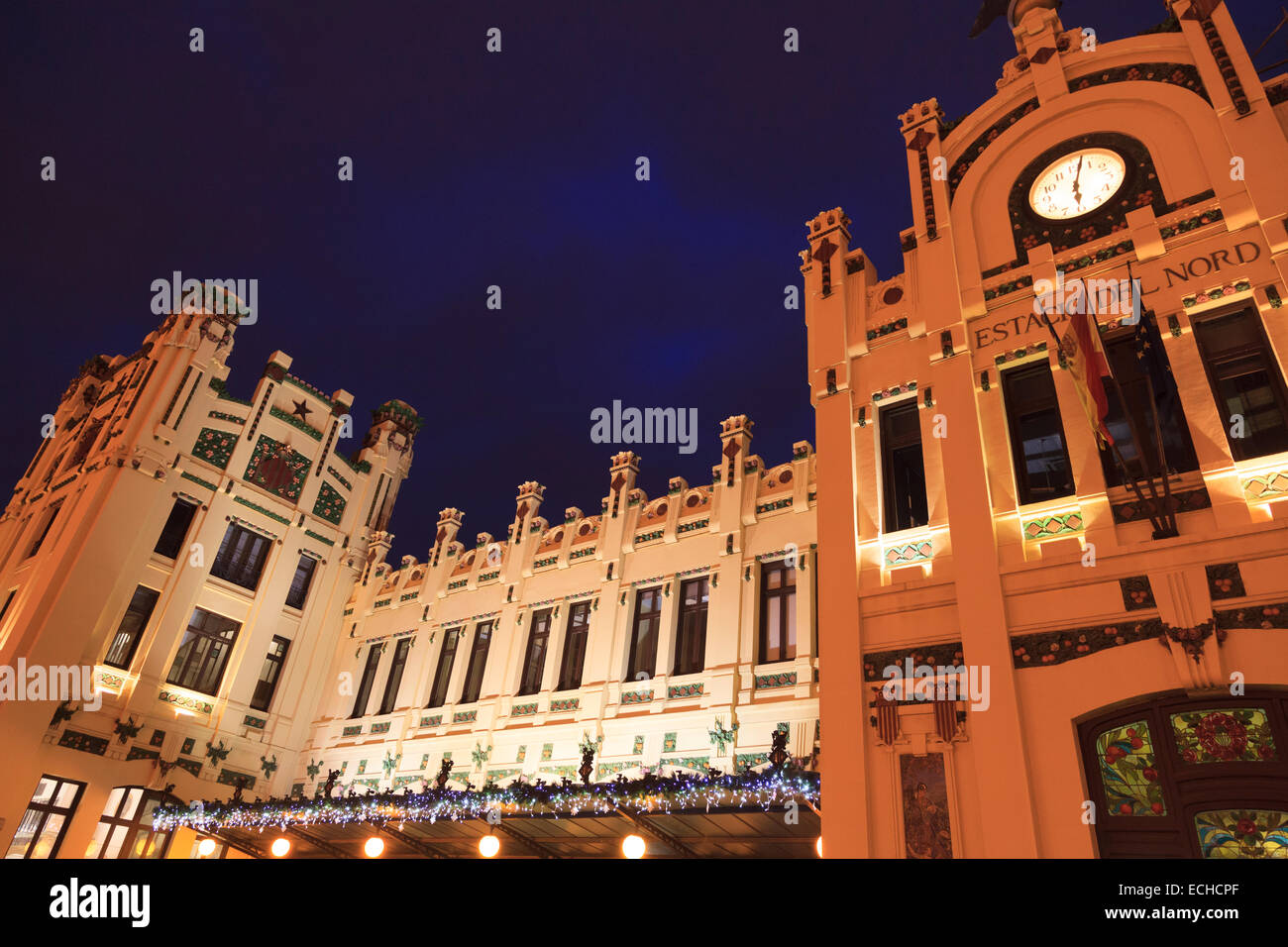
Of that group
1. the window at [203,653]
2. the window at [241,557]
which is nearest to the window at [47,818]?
the window at [203,653]

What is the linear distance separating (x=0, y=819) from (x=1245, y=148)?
2955 cm

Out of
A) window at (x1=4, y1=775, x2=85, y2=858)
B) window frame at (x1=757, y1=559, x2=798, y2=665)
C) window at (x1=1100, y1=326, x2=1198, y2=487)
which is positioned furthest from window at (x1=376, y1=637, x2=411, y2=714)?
window at (x1=1100, y1=326, x2=1198, y2=487)

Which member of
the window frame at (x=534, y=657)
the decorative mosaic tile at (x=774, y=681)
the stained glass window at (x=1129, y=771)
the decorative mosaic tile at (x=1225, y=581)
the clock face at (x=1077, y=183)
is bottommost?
the stained glass window at (x=1129, y=771)

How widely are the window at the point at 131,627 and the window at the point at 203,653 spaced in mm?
1209

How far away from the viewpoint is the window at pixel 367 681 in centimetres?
2555

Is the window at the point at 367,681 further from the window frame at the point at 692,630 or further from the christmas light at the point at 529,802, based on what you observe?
the window frame at the point at 692,630

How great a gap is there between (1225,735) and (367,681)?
77.3 ft

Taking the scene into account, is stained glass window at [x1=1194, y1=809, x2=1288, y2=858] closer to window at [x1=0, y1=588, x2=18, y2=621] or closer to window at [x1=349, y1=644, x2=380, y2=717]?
window at [x1=349, y1=644, x2=380, y2=717]

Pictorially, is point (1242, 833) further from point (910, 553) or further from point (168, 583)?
point (168, 583)

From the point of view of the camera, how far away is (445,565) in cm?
2570

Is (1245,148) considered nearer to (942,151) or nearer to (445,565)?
(942,151)

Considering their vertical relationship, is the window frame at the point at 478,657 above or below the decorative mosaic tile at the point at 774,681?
above
